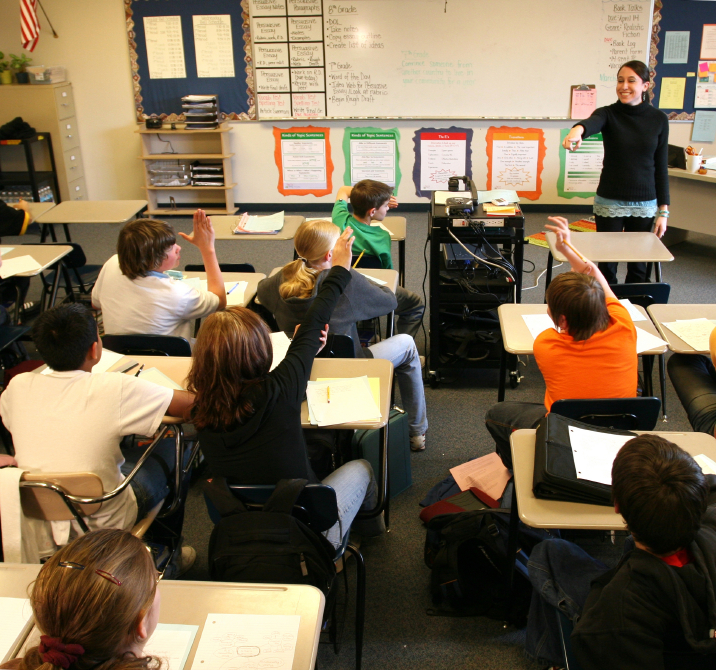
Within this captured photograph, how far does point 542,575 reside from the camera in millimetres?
1619

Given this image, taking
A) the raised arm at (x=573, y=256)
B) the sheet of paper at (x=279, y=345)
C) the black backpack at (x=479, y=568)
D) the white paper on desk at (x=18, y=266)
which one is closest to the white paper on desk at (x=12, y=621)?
the sheet of paper at (x=279, y=345)

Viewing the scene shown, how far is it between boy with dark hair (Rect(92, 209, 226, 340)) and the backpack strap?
1.32 metres

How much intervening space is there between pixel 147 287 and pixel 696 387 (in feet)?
7.09

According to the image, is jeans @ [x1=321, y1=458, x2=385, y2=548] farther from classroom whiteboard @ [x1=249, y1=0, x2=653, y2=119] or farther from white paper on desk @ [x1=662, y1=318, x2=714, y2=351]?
classroom whiteboard @ [x1=249, y1=0, x2=653, y2=119]

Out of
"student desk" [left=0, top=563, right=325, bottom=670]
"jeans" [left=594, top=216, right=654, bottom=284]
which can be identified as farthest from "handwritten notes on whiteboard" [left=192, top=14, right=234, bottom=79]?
"student desk" [left=0, top=563, right=325, bottom=670]

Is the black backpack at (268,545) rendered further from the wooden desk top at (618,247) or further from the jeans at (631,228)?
the jeans at (631,228)

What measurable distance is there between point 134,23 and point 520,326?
549 cm

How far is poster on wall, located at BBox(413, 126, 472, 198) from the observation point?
257 inches

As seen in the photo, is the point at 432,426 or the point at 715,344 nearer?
the point at 715,344

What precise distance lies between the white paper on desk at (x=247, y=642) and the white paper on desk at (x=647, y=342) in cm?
172

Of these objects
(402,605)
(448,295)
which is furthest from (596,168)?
(402,605)

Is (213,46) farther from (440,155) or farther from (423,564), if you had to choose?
(423,564)

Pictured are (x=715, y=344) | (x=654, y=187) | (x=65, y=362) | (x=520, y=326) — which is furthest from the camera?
(x=654, y=187)

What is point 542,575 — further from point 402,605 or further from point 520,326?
point 520,326
